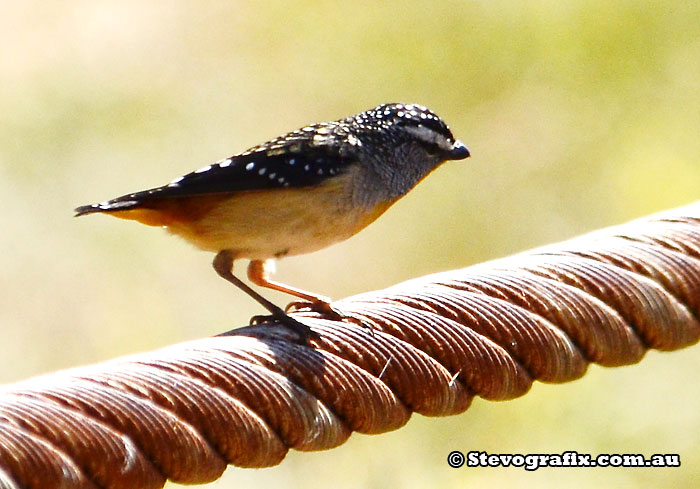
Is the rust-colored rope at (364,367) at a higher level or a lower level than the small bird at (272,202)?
lower

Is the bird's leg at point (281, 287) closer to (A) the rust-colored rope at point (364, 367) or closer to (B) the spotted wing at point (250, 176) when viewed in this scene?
(B) the spotted wing at point (250, 176)

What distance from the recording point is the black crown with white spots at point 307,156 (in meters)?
5.14

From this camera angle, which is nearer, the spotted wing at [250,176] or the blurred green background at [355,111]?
the spotted wing at [250,176]

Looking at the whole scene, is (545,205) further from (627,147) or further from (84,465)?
(84,465)

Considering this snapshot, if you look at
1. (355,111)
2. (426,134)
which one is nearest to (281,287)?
(426,134)

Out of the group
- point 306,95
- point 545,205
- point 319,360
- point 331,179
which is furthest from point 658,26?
point 319,360

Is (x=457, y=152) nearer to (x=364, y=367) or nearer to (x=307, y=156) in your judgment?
(x=307, y=156)

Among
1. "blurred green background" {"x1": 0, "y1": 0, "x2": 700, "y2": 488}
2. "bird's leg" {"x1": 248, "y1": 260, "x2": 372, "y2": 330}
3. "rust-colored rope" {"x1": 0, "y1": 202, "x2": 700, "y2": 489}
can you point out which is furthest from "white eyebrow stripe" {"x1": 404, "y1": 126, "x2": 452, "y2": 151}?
"rust-colored rope" {"x1": 0, "y1": 202, "x2": 700, "y2": 489}

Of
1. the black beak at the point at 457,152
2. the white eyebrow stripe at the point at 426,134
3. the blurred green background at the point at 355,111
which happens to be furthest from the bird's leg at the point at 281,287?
the blurred green background at the point at 355,111

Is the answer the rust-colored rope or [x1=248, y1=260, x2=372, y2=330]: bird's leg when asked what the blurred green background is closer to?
[x1=248, y1=260, x2=372, y2=330]: bird's leg

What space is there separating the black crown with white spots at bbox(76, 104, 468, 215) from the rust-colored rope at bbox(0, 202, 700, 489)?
193 cm

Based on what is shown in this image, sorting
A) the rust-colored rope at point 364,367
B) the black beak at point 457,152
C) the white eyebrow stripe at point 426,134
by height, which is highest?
the white eyebrow stripe at point 426,134

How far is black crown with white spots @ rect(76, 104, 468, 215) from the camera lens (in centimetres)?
514

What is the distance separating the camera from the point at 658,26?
11.1m
